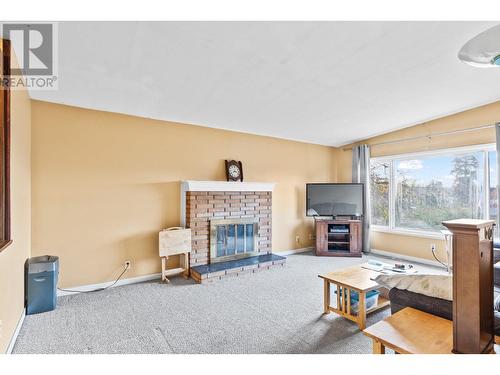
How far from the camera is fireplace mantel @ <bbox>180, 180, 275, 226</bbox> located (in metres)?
3.80

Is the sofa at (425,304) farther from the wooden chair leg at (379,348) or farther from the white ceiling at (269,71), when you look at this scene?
the white ceiling at (269,71)

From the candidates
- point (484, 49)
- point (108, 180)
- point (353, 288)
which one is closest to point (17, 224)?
point (108, 180)

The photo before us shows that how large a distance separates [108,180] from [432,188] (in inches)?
200

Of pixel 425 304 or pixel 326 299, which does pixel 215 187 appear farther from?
pixel 425 304

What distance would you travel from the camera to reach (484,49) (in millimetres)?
1756

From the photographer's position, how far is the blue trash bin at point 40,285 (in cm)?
260

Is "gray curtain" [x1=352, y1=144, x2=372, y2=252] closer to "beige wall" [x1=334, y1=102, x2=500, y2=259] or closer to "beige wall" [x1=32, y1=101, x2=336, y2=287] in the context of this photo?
"beige wall" [x1=334, y1=102, x2=500, y2=259]

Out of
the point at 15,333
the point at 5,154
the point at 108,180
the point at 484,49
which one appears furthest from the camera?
the point at 108,180

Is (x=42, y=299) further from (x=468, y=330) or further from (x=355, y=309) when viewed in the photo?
(x=468, y=330)

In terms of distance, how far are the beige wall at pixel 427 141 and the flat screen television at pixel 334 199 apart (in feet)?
2.06

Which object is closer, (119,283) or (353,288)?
(353,288)

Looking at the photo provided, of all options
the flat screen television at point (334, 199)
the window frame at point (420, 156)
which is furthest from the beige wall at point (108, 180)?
the window frame at point (420, 156)

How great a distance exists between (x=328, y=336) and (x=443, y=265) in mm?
3085

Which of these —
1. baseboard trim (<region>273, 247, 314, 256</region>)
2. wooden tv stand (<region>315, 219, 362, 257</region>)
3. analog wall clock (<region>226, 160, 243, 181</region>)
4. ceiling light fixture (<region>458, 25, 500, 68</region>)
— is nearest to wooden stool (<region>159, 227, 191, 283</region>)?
analog wall clock (<region>226, 160, 243, 181</region>)
